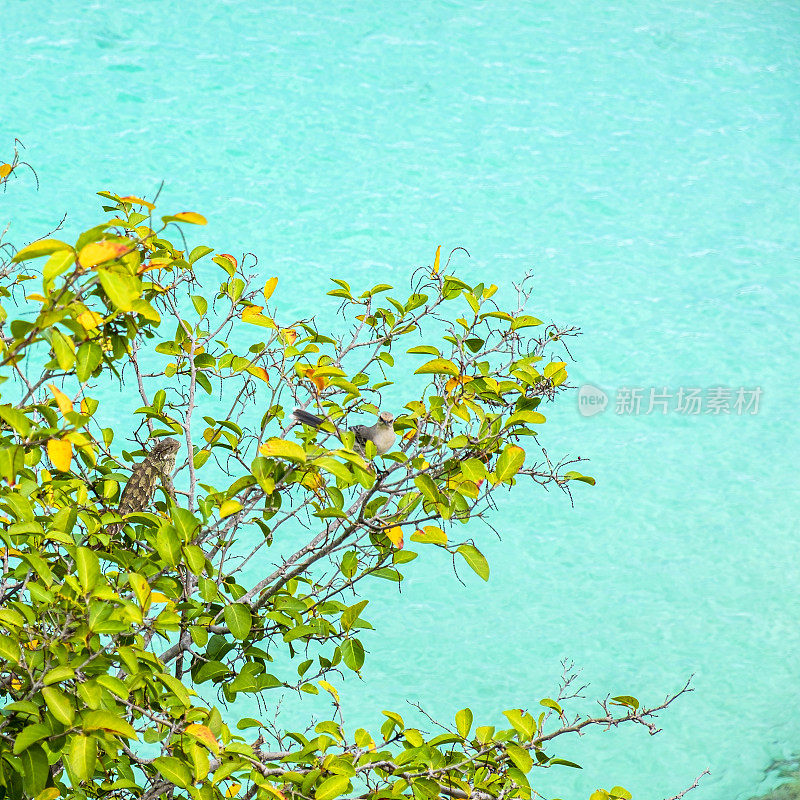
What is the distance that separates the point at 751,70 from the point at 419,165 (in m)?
2.27

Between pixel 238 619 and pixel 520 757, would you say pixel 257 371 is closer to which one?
pixel 238 619

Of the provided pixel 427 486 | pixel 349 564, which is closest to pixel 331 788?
pixel 349 564

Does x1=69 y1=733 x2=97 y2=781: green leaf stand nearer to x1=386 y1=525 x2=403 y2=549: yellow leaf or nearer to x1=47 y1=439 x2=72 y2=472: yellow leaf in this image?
x1=47 y1=439 x2=72 y2=472: yellow leaf

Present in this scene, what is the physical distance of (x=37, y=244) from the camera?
0.84 m

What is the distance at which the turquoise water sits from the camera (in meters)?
4.28

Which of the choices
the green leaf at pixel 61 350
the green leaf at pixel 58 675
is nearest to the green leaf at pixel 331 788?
the green leaf at pixel 58 675

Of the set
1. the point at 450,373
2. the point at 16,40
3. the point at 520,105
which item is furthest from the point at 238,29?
the point at 450,373

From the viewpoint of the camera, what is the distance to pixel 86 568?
3.57ft

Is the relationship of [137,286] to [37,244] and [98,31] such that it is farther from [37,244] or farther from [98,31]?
[98,31]

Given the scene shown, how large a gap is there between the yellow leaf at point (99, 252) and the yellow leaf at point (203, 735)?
1.93 ft

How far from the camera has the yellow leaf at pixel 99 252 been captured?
2.79 feet

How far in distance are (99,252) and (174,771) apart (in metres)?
0.64

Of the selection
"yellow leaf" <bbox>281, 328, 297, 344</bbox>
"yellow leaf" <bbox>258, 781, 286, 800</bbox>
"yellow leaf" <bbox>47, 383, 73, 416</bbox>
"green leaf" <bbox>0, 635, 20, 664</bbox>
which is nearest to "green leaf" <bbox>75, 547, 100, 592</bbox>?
"green leaf" <bbox>0, 635, 20, 664</bbox>

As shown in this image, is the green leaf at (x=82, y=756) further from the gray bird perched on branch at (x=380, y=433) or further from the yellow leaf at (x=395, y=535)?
the gray bird perched on branch at (x=380, y=433)
